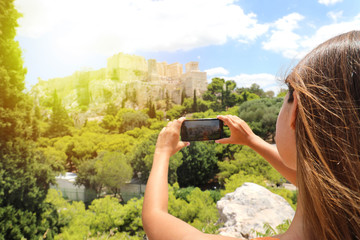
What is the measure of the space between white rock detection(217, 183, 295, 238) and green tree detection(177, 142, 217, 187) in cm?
885

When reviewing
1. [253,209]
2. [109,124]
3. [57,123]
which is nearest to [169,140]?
[253,209]

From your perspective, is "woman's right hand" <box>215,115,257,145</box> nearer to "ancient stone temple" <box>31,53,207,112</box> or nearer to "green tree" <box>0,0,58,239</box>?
"green tree" <box>0,0,58,239</box>

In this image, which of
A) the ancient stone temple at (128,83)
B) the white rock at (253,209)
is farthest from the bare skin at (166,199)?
the ancient stone temple at (128,83)

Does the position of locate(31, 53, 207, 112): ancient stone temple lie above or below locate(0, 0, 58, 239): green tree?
above

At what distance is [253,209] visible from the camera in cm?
249

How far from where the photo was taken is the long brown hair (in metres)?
0.36

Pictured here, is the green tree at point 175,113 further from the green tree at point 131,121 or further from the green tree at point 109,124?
the green tree at point 109,124

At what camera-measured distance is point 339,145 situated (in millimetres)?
360

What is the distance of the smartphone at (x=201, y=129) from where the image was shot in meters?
0.78

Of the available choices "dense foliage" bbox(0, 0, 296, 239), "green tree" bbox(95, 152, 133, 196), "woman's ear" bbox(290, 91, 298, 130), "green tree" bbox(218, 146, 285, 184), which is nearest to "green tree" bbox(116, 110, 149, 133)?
"dense foliage" bbox(0, 0, 296, 239)

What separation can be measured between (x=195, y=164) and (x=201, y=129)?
37.2 ft

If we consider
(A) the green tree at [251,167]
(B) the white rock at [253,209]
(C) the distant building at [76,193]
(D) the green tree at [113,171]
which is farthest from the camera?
(C) the distant building at [76,193]

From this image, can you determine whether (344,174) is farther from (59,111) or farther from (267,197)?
(59,111)

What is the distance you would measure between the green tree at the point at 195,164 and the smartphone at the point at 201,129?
1093cm
